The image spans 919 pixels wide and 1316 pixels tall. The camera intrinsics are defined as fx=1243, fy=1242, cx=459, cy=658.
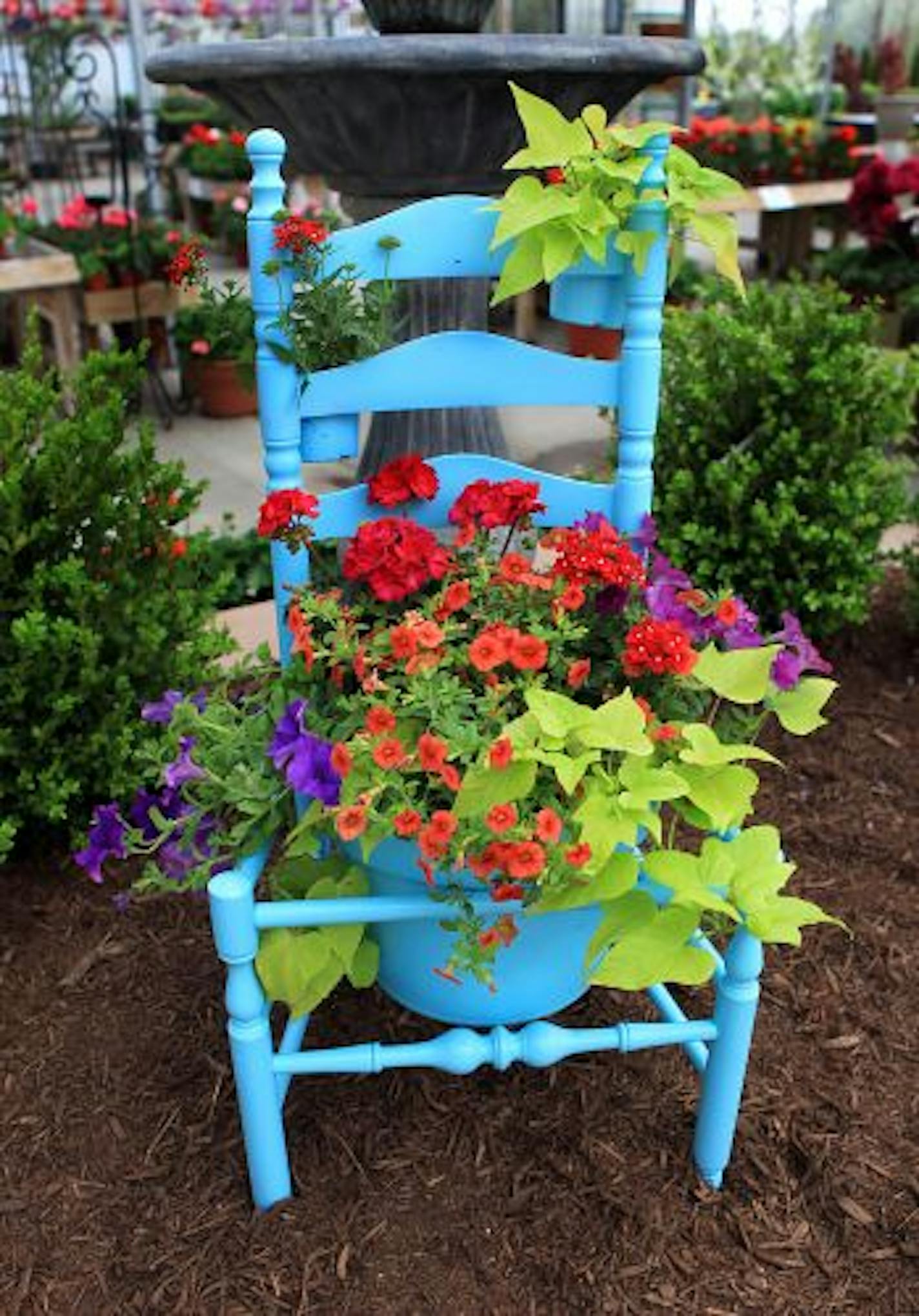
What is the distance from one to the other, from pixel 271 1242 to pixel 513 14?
6.02 m

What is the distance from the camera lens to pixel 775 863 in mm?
1301

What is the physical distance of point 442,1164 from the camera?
1.60 m

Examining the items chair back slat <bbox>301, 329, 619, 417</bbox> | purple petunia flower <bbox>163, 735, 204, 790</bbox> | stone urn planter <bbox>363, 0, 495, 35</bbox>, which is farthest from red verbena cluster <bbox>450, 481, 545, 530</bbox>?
stone urn planter <bbox>363, 0, 495, 35</bbox>

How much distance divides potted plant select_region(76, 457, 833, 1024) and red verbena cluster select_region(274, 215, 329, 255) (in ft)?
0.93

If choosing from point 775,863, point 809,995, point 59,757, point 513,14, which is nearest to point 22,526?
point 59,757

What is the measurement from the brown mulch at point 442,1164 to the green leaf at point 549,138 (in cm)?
117

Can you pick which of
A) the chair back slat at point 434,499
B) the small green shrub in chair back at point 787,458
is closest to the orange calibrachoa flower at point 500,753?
the chair back slat at point 434,499

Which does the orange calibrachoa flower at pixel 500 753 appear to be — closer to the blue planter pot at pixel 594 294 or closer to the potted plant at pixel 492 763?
the potted plant at pixel 492 763

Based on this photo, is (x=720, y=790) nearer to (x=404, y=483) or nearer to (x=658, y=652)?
(x=658, y=652)

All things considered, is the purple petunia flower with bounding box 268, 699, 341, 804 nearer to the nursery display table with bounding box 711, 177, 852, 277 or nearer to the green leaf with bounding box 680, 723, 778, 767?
the green leaf with bounding box 680, 723, 778, 767

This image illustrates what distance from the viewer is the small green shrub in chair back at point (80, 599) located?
190 cm

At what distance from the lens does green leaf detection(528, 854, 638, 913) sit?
1.23m

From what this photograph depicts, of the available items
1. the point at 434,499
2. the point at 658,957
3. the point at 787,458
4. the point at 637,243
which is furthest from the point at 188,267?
the point at 787,458

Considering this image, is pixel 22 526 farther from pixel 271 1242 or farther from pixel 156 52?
pixel 271 1242
